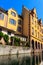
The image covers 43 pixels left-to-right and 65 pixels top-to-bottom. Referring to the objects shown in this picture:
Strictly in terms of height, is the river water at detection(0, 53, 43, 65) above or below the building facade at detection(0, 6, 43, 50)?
below

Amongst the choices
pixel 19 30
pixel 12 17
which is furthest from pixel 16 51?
pixel 19 30

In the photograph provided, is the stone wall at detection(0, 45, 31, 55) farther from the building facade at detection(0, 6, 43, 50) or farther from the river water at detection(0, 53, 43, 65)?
the building facade at detection(0, 6, 43, 50)

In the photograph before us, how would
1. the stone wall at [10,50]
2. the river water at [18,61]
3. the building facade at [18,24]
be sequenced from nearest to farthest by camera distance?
the river water at [18,61] < the stone wall at [10,50] < the building facade at [18,24]

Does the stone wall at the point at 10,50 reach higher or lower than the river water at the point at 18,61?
higher

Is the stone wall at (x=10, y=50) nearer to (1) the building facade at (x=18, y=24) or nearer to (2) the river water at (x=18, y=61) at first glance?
(2) the river water at (x=18, y=61)

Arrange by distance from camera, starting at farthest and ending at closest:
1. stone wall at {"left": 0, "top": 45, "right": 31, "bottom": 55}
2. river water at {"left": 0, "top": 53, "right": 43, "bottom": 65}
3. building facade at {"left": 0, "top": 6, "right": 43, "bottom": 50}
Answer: building facade at {"left": 0, "top": 6, "right": 43, "bottom": 50}
stone wall at {"left": 0, "top": 45, "right": 31, "bottom": 55}
river water at {"left": 0, "top": 53, "right": 43, "bottom": 65}

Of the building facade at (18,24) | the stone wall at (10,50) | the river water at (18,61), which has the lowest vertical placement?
the river water at (18,61)

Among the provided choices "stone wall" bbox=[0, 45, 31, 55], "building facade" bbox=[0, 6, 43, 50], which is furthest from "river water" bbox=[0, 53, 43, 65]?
"building facade" bbox=[0, 6, 43, 50]

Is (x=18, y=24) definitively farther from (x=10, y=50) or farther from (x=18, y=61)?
(x=18, y=61)

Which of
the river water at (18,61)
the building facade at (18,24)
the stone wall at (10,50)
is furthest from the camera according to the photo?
the building facade at (18,24)

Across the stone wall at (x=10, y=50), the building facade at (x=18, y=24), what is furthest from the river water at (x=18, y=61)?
the building facade at (x=18, y=24)

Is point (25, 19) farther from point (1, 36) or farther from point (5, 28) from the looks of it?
point (1, 36)

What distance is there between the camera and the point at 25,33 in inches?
2060

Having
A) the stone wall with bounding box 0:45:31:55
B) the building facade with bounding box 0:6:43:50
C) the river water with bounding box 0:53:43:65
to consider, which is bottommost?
the river water with bounding box 0:53:43:65
